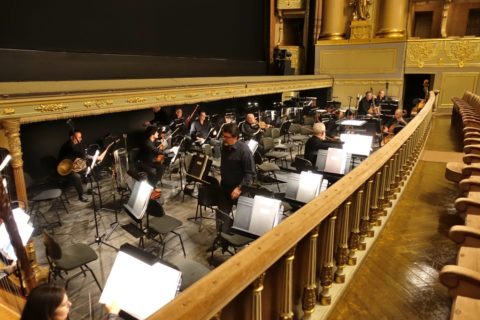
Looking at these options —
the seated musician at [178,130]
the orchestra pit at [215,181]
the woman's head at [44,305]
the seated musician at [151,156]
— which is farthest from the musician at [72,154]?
the woman's head at [44,305]

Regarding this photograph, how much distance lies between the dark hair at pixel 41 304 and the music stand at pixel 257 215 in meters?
2.26

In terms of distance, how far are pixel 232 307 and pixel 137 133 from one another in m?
8.96

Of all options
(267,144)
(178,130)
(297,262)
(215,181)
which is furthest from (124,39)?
(297,262)

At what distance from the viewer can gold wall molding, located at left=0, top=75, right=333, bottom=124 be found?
4.12 metres

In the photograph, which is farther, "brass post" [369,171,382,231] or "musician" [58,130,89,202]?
"musician" [58,130,89,202]

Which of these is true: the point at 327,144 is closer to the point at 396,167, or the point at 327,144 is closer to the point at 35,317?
the point at 396,167

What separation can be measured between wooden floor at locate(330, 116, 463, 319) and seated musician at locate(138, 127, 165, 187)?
4.49m

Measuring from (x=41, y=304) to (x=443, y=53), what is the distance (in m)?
16.1

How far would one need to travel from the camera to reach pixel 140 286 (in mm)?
2502

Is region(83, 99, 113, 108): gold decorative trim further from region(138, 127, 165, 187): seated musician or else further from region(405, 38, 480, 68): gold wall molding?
region(405, 38, 480, 68): gold wall molding

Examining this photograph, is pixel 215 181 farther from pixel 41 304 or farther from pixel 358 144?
pixel 41 304

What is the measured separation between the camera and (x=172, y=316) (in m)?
1.05

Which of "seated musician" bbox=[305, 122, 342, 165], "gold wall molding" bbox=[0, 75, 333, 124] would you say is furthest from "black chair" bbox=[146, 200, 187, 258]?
"seated musician" bbox=[305, 122, 342, 165]

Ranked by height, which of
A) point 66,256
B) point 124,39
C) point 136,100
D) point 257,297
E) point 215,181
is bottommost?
point 66,256
